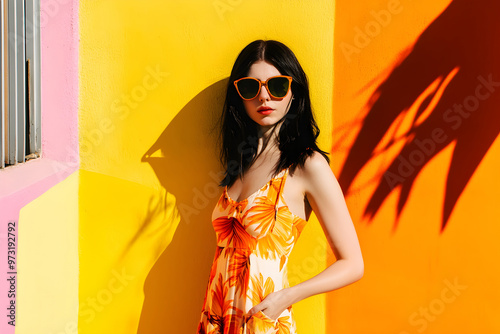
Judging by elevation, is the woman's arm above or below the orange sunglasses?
below

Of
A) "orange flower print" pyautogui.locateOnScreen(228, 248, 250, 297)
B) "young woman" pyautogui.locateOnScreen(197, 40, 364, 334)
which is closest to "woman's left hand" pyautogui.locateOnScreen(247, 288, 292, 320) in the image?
"young woman" pyautogui.locateOnScreen(197, 40, 364, 334)

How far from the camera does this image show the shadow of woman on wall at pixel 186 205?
2.74 meters

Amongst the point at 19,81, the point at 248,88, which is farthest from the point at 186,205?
the point at 19,81

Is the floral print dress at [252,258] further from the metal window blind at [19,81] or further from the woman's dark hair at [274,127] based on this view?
the metal window blind at [19,81]

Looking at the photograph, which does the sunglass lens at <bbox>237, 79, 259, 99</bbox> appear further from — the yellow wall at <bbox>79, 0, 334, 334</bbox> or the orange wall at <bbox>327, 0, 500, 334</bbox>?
the orange wall at <bbox>327, 0, 500, 334</bbox>

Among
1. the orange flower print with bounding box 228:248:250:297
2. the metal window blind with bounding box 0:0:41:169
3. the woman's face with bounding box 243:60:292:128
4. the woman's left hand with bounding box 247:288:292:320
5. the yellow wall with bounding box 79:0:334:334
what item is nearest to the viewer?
the woman's left hand with bounding box 247:288:292:320

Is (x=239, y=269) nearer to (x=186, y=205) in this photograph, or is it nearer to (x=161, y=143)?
(x=186, y=205)

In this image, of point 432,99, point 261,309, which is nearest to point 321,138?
point 432,99

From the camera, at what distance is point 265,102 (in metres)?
2.23

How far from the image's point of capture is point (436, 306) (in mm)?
2676

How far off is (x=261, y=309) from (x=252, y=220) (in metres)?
0.39

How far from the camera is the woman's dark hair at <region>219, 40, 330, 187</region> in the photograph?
7.52 feet

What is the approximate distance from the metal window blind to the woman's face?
3.94 feet

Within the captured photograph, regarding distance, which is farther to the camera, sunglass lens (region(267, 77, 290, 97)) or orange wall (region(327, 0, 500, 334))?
orange wall (region(327, 0, 500, 334))
